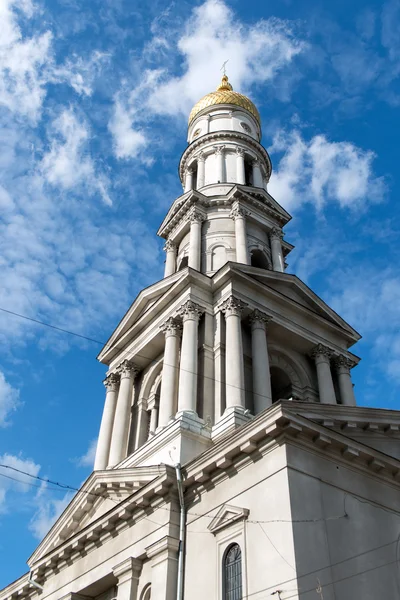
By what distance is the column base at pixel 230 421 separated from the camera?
21469 millimetres

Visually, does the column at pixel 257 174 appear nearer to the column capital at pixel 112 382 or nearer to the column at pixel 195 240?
the column at pixel 195 240

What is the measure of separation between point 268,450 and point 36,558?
11693 millimetres

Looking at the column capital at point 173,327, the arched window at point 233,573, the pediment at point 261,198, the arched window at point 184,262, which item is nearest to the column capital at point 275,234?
the pediment at point 261,198

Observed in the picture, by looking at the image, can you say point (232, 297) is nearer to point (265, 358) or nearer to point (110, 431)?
point (265, 358)

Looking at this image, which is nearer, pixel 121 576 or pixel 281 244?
pixel 121 576

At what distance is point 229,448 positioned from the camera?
1711 cm

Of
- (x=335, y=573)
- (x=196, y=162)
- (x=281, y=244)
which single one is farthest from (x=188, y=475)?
(x=196, y=162)

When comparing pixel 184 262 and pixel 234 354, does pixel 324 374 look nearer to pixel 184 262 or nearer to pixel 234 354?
pixel 234 354

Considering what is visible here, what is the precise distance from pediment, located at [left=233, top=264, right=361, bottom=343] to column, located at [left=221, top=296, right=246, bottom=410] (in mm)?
2862

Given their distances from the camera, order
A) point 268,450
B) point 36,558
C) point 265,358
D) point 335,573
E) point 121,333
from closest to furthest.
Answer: point 335,573, point 268,450, point 36,558, point 265,358, point 121,333

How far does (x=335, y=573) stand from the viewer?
14953 mm

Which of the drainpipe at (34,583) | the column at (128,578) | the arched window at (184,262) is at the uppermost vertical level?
the arched window at (184,262)

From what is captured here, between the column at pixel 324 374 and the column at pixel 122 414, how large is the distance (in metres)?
7.92

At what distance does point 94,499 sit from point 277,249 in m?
16.4
